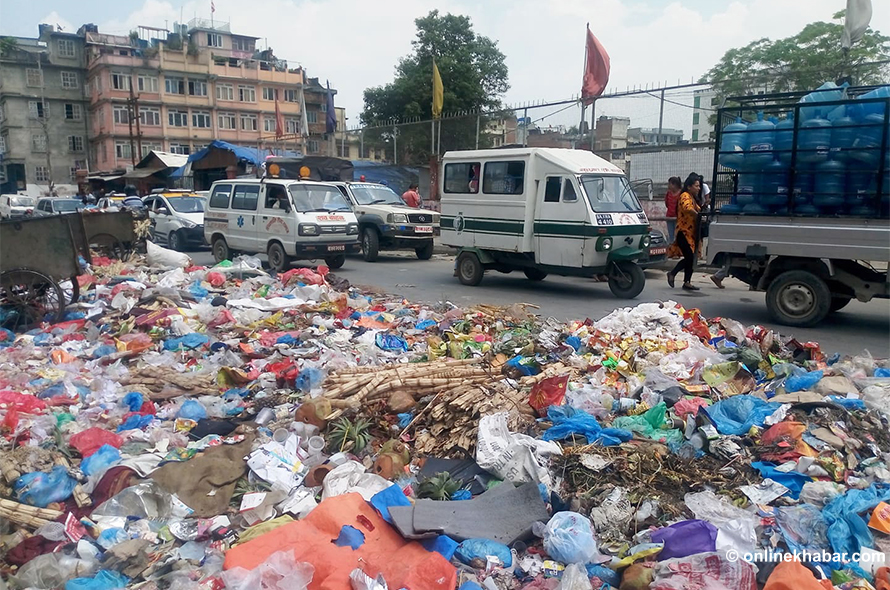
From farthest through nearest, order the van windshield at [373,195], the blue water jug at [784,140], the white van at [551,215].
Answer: the van windshield at [373,195] < the white van at [551,215] < the blue water jug at [784,140]

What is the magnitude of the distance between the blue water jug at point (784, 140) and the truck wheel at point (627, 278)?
2.88 metres

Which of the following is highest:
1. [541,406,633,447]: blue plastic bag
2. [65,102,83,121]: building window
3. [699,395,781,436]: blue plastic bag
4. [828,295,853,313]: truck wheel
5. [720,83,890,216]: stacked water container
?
[65,102,83,121]: building window

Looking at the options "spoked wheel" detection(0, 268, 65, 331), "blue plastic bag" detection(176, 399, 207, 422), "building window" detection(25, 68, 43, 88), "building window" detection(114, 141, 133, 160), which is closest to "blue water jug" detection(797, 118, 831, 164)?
"blue plastic bag" detection(176, 399, 207, 422)

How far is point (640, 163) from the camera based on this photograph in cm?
1552

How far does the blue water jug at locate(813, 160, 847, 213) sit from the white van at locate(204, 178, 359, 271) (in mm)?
8719

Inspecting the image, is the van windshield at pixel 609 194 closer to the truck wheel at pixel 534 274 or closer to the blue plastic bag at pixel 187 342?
the truck wheel at pixel 534 274

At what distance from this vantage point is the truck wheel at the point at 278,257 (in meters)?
13.4

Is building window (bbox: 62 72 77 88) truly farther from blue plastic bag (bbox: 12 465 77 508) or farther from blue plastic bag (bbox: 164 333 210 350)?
blue plastic bag (bbox: 12 465 77 508)

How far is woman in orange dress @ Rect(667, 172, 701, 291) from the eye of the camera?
1062 centimetres

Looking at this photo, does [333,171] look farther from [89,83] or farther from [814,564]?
[89,83]

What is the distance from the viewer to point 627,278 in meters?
10.4

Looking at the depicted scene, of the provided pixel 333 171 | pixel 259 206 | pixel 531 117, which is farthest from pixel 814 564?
pixel 333 171

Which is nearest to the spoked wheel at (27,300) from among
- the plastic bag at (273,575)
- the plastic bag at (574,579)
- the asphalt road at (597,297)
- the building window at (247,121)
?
the asphalt road at (597,297)

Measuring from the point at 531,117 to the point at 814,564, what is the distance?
1561 centimetres
